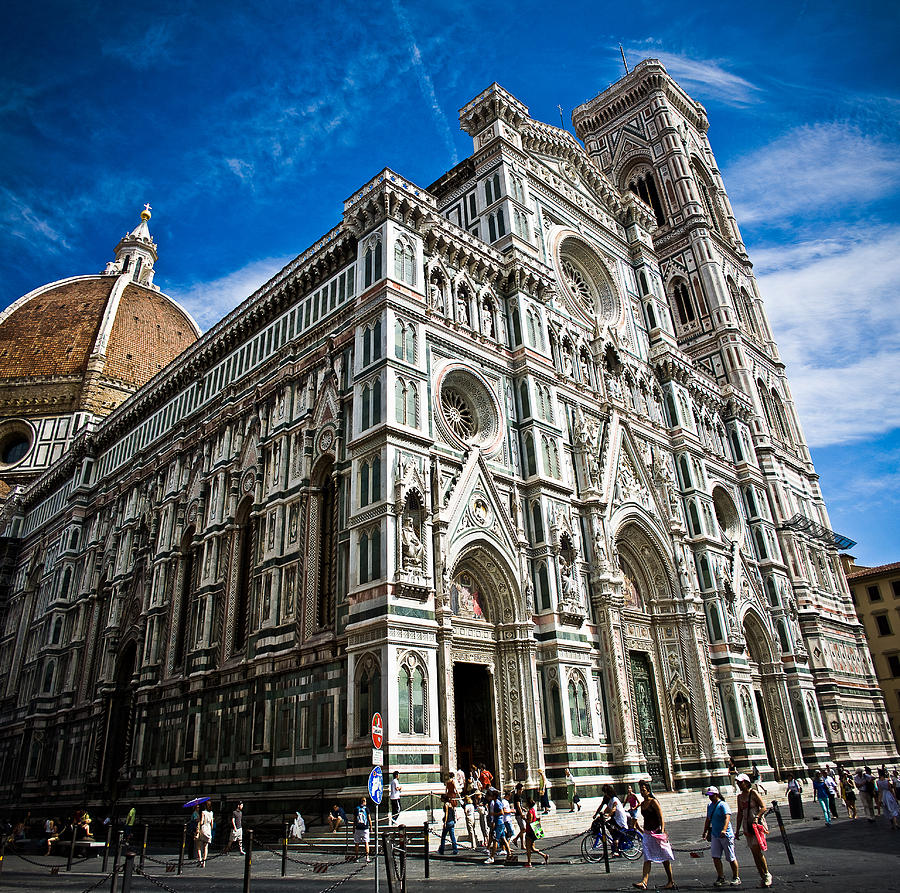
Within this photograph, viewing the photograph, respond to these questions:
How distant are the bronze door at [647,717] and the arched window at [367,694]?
1167 centimetres

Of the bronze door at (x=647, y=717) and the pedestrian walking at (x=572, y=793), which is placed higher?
the bronze door at (x=647, y=717)

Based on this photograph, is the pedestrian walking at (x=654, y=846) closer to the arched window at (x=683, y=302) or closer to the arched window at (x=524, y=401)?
the arched window at (x=524, y=401)

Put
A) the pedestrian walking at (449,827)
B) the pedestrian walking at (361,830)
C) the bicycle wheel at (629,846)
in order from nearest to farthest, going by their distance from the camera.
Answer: the bicycle wheel at (629,846) → the pedestrian walking at (361,830) → the pedestrian walking at (449,827)

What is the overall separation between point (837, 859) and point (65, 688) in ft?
115

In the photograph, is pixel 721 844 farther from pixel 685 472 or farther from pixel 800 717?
pixel 800 717

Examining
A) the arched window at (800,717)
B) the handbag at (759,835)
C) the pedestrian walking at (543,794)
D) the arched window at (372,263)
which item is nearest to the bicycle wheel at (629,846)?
the handbag at (759,835)

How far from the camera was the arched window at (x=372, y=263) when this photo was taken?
2450 cm

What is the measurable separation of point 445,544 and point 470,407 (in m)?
6.66

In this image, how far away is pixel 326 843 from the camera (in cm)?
1705

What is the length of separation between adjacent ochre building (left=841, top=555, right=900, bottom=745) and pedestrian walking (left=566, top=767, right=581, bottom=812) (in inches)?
1633

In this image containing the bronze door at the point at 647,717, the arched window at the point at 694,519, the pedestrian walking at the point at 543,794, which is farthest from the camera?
the arched window at the point at 694,519

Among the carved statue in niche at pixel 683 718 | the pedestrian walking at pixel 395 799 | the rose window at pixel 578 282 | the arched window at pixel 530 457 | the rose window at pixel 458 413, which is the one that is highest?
the rose window at pixel 578 282

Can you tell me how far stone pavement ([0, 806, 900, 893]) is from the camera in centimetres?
1080

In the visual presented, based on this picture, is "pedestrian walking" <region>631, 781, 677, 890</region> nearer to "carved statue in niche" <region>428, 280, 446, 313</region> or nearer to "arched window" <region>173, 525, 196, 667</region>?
"carved statue in niche" <region>428, 280, 446, 313</region>
